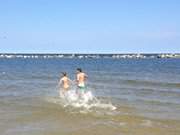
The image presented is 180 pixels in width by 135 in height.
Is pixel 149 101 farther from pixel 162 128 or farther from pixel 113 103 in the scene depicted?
pixel 162 128

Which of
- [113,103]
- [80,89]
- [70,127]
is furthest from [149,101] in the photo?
[70,127]

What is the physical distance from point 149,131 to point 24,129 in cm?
417

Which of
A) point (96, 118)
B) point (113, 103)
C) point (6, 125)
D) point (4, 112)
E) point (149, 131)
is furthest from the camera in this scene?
point (113, 103)

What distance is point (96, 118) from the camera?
18.3m

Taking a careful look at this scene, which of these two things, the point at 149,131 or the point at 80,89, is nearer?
the point at 149,131

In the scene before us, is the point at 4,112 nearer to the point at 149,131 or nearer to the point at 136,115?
the point at 136,115

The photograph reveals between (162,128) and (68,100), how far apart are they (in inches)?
343

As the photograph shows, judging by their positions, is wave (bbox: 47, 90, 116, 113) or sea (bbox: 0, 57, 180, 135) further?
wave (bbox: 47, 90, 116, 113)

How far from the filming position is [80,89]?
23.9 meters

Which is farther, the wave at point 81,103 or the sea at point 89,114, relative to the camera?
the wave at point 81,103

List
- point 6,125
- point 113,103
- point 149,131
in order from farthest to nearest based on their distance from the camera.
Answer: point 113,103
point 6,125
point 149,131

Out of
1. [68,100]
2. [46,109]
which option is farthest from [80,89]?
[46,109]

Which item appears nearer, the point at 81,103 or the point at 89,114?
the point at 89,114

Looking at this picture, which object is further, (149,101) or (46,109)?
(149,101)
